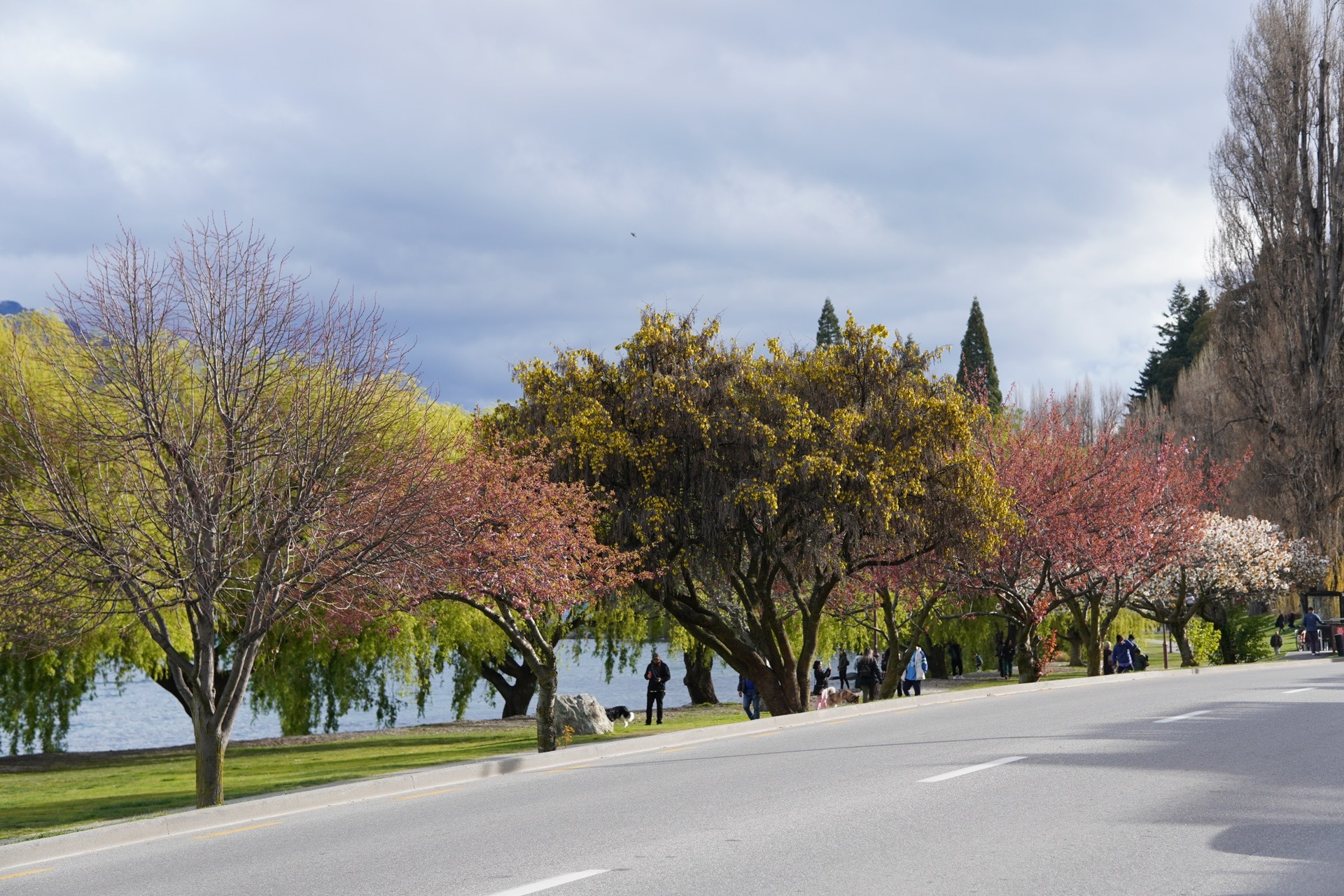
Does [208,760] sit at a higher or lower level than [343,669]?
lower

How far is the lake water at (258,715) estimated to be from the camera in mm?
49281

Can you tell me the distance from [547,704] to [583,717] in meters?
5.14

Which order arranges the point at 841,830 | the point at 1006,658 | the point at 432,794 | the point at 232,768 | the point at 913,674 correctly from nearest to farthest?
the point at 841,830, the point at 432,794, the point at 232,768, the point at 913,674, the point at 1006,658

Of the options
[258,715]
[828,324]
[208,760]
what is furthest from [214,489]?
[828,324]

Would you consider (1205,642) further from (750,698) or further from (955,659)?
(750,698)

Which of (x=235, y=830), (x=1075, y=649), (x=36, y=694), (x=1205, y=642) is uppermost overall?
(x=36, y=694)

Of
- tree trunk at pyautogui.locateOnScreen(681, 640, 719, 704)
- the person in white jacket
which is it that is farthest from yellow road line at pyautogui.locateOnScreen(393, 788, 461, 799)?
tree trunk at pyautogui.locateOnScreen(681, 640, 719, 704)

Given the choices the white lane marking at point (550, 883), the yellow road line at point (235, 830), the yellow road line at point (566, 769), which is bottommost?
the yellow road line at point (566, 769)

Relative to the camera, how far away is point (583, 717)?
2595cm

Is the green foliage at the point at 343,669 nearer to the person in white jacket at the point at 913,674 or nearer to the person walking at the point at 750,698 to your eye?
the person walking at the point at 750,698

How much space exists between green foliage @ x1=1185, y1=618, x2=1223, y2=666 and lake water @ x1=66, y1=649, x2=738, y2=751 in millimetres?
18905

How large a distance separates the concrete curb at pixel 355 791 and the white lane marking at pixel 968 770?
208 inches

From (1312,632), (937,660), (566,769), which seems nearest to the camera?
(566,769)

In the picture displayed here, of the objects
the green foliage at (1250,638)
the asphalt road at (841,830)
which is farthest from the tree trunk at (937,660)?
the asphalt road at (841,830)
